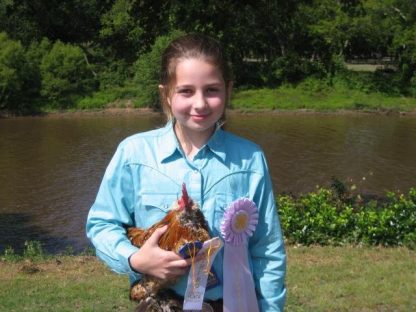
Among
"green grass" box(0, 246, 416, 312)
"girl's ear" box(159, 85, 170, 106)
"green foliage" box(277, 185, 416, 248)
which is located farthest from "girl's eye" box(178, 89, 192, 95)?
"green foliage" box(277, 185, 416, 248)

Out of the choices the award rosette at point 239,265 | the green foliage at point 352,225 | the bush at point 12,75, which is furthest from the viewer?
the bush at point 12,75

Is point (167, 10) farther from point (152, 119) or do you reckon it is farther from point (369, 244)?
point (152, 119)

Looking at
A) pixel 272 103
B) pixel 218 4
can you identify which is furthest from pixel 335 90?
pixel 218 4

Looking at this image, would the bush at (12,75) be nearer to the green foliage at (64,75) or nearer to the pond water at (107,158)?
the green foliage at (64,75)

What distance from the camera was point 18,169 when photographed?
17766 mm

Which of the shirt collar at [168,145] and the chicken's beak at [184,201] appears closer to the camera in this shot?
the chicken's beak at [184,201]

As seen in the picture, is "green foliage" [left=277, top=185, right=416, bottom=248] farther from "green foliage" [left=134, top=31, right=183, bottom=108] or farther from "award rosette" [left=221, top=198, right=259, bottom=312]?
"green foliage" [left=134, top=31, right=183, bottom=108]

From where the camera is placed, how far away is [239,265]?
6.42 feet

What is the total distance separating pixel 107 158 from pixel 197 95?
56.4 feet

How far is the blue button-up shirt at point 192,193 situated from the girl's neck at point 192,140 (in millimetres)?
24

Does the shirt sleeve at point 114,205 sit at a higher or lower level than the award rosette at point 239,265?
higher

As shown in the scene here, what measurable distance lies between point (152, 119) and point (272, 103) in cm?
696

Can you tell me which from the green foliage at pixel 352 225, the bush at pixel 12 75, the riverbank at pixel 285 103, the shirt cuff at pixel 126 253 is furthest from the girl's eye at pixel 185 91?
the bush at pixel 12 75

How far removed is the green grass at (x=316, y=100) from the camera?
101 feet
